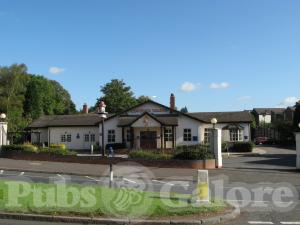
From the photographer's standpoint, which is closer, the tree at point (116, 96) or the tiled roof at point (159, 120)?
the tiled roof at point (159, 120)

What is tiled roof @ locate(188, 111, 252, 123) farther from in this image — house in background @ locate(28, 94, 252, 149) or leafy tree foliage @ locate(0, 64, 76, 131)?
leafy tree foliage @ locate(0, 64, 76, 131)

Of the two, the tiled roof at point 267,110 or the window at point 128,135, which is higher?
the tiled roof at point 267,110

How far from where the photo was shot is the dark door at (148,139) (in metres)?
54.3

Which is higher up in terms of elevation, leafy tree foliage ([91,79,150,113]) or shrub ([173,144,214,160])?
leafy tree foliage ([91,79,150,113])

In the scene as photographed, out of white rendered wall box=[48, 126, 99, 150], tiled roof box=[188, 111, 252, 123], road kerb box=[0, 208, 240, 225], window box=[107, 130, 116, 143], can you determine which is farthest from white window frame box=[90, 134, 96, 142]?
road kerb box=[0, 208, 240, 225]

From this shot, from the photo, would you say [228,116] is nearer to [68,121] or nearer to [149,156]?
[68,121]

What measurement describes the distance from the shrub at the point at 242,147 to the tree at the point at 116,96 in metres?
44.3

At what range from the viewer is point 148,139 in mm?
54469

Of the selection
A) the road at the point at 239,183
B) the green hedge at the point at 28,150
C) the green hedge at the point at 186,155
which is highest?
the green hedge at the point at 28,150

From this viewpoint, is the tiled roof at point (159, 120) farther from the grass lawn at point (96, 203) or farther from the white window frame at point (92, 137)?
the grass lawn at point (96, 203)

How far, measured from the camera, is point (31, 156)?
1330 inches

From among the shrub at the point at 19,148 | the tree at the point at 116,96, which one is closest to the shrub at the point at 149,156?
the shrub at the point at 19,148

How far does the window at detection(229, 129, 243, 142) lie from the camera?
57.4 m

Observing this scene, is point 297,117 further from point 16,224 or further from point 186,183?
point 16,224
